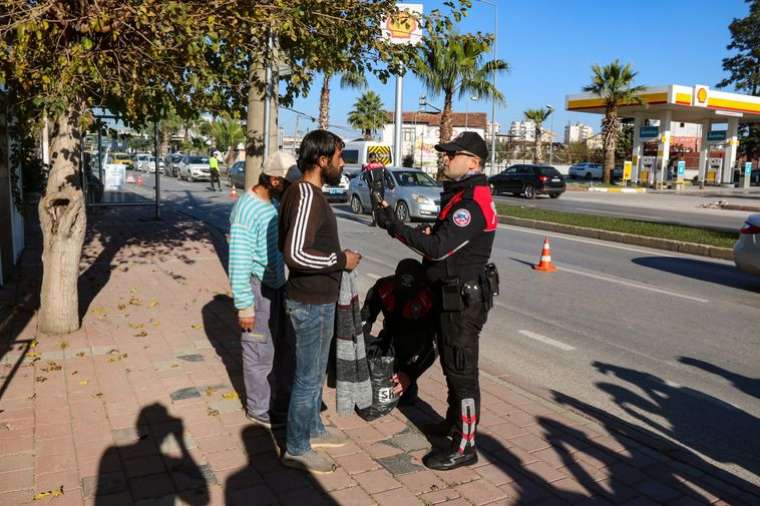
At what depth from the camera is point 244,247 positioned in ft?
13.1

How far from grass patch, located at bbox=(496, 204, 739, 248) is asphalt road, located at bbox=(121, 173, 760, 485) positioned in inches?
70.8

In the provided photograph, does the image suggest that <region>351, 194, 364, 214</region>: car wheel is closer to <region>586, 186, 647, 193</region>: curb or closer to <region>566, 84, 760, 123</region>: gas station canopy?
<region>586, 186, 647, 193</region>: curb

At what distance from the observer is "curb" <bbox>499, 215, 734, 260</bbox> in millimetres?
12852

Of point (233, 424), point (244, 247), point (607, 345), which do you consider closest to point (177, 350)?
point (233, 424)

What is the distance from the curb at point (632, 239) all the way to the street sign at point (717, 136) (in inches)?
1376

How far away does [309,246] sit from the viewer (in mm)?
3449

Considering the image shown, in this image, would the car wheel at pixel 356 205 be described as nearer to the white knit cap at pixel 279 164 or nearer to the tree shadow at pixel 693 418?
the tree shadow at pixel 693 418

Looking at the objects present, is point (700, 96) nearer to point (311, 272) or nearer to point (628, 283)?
point (628, 283)

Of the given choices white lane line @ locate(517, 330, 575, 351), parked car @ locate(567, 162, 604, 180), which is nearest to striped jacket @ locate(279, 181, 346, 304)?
white lane line @ locate(517, 330, 575, 351)

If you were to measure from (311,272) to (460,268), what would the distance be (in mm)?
840

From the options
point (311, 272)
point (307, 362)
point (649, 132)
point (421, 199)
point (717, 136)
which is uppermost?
point (717, 136)

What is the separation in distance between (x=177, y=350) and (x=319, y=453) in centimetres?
241

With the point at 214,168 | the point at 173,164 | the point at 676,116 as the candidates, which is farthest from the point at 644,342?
the point at 676,116

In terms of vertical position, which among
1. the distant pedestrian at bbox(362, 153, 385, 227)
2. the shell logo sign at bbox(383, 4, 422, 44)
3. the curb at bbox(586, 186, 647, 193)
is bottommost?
the curb at bbox(586, 186, 647, 193)
